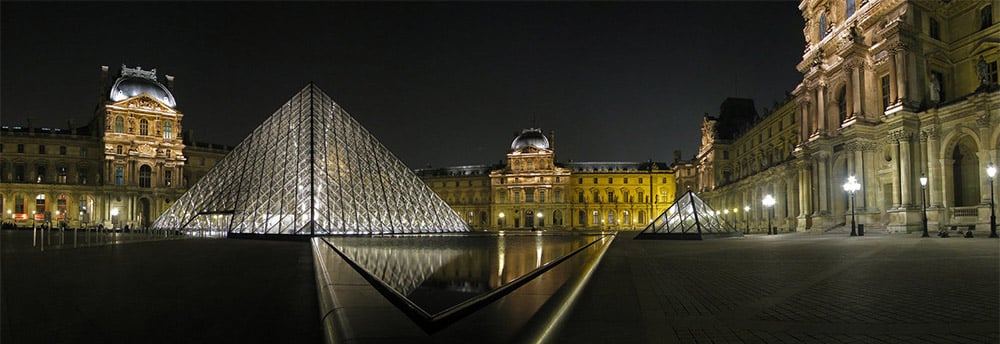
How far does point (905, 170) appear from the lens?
2777cm

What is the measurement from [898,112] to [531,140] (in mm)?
61336

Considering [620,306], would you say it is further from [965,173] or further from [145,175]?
[145,175]

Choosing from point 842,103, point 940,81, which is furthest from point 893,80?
point 842,103

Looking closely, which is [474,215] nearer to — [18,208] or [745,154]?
[745,154]

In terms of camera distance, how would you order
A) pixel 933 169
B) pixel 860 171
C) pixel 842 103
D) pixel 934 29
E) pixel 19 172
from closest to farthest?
pixel 933 169 → pixel 934 29 → pixel 860 171 → pixel 842 103 → pixel 19 172

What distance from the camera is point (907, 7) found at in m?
28.6

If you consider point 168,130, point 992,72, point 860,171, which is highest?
point 168,130

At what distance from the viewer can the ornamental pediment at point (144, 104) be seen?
2415 inches

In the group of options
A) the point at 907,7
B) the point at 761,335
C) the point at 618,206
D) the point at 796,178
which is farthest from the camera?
the point at 618,206

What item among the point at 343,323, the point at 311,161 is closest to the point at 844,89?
the point at 311,161

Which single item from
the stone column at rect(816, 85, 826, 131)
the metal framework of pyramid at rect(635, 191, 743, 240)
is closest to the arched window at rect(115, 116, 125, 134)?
the metal framework of pyramid at rect(635, 191, 743, 240)

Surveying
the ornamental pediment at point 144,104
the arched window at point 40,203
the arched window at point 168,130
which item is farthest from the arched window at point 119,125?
the arched window at point 40,203

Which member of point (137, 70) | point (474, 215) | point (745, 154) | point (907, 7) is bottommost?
point (474, 215)

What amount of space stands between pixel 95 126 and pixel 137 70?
24.4 ft
